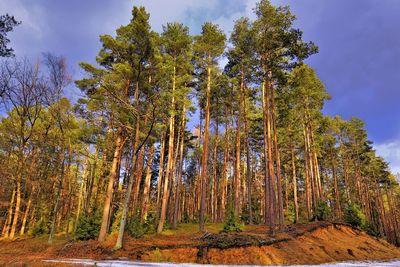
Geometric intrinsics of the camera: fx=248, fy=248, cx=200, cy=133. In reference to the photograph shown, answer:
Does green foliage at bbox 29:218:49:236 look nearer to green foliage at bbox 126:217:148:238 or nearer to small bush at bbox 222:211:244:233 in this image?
green foliage at bbox 126:217:148:238

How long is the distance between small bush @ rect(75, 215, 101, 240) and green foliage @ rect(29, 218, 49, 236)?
11147 millimetres

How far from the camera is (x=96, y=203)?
723 inches

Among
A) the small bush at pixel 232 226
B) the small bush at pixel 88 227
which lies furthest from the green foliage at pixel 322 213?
the small bush at pixel 88 227

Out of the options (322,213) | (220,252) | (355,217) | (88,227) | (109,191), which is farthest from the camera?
(355,217)

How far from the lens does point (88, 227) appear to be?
15609 millimetres

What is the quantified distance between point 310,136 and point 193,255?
1836 centimetres

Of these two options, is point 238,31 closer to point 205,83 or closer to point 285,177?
point 205,83

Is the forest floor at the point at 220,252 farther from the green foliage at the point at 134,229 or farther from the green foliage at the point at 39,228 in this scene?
the green foliage at the point at 39,228

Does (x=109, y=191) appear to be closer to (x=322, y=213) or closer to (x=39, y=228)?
(x=39, y=228)

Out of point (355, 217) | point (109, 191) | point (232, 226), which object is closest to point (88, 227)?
point (109, 191)

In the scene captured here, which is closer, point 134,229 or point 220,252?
point 220,252

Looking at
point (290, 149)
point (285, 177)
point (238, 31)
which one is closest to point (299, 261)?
point (238, 31)

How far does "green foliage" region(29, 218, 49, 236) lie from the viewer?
2323cm

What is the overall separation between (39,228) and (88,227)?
11.8m
